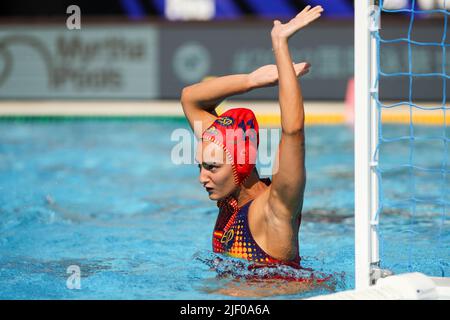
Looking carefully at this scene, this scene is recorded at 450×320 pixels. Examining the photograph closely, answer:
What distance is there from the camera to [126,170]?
25.2ft

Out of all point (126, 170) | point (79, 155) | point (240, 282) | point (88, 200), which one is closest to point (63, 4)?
point (79, 155)

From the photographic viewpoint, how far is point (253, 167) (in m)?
3.40

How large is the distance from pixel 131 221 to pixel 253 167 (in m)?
2.33

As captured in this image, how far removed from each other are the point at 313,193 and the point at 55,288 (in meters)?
3.12

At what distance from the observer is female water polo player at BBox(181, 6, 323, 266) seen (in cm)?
305

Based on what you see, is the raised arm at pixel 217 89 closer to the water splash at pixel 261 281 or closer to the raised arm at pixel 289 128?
the raised arm at pixel 289 128

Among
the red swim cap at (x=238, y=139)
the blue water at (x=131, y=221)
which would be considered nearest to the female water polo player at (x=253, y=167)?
the red swim cap at (x=238, y=139)

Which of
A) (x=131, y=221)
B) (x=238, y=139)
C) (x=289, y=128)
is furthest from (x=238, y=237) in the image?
(x=131, y=221)

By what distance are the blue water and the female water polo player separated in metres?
0.13

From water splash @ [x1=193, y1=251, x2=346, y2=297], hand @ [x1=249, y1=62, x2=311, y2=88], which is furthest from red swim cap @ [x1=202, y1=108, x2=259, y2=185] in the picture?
water splash @ [x1=193, y1=251, x2=346, y2=297]

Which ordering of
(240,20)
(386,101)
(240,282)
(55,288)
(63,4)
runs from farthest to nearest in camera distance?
(63,4) < (240,20) < (386,101) < (55,288) < (240,282)

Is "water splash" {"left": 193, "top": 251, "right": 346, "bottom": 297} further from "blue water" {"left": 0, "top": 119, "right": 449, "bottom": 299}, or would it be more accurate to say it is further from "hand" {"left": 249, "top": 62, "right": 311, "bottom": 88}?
"hand" {"left": 249, "top": 62, "right": 311, "bottom": 88}

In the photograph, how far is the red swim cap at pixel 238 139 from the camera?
330 centimetres

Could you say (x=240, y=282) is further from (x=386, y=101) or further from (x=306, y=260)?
(x=386, y=101)
